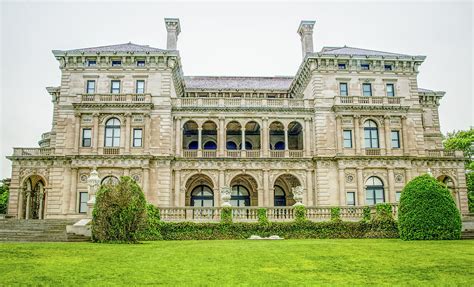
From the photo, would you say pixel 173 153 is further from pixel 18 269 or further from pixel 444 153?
pixel 18 269

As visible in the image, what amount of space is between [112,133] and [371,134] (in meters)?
23.5

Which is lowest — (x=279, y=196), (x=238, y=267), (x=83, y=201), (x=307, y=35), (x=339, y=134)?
(x=238, y=267)

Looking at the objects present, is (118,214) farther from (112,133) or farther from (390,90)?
(390,90)

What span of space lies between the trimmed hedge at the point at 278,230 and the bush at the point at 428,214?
12.6 feet

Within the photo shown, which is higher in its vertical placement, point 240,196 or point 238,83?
point 238,83

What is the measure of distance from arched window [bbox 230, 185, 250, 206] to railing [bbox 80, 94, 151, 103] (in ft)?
42.5

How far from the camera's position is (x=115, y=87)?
38.9 metres

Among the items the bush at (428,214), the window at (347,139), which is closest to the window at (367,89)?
the window at (347,139)

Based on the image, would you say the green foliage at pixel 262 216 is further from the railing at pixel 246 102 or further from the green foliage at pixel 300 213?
the railing at pixel 246 102

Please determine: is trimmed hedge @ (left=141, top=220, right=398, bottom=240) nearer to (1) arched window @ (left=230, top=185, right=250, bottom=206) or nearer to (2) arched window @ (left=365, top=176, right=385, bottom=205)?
(2) arched window @ (left=365, top=176, right=385, bottom=205)

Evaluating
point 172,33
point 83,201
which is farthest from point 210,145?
point 83,201

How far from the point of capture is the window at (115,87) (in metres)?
38.9

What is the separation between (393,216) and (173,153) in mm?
19751

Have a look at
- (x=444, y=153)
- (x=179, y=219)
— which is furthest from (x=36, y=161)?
(x=444, y=153)
